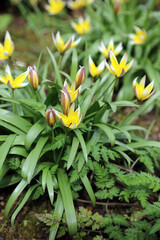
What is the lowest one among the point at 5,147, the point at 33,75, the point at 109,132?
the point at 109,132

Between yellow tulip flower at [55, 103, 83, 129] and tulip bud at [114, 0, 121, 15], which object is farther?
tulip bud at [114, 0, 121, 15]

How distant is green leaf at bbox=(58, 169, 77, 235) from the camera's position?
167 centimetres

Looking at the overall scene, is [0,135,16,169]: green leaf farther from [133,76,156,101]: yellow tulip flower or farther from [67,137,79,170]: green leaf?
[133,76,156,101]: yellow tulip flower

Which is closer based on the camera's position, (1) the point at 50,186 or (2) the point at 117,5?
(1) the point at 50,186

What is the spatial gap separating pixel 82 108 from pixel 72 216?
0.77 m

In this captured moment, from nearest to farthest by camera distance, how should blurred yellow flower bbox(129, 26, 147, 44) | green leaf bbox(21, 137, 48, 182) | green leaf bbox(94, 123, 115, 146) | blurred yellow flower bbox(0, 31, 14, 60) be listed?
green leaf bbox(21, 137, 48, 182), green leaf bbox(94, 123, 115, 146), blurred yellow flower bbox(0, 31, 14, 60), blurred yellow flower bbox(129, 26, 147, 44)

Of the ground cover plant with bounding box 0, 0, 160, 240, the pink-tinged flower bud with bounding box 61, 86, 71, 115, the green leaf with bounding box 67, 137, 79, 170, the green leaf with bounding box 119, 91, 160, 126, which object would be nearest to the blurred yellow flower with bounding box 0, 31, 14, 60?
the ground cover plant with bounding box 0, 0, 160, 240

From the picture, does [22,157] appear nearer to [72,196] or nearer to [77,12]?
[72,196]

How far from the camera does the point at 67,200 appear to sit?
1.74 meters

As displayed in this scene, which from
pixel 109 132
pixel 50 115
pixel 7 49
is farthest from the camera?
pixel 7 49

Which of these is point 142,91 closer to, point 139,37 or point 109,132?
point 109,132

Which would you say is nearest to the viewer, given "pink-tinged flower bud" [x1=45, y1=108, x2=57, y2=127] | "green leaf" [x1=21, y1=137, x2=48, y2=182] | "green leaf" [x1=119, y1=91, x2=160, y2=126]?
"pink-tinged flower bud" [x1=45, y1=108, x2=57, y2=127]

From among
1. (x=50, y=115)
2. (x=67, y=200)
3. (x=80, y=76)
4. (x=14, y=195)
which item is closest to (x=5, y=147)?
(x=14, y=195)

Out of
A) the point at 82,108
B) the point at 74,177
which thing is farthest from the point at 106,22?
the point at 74,177
